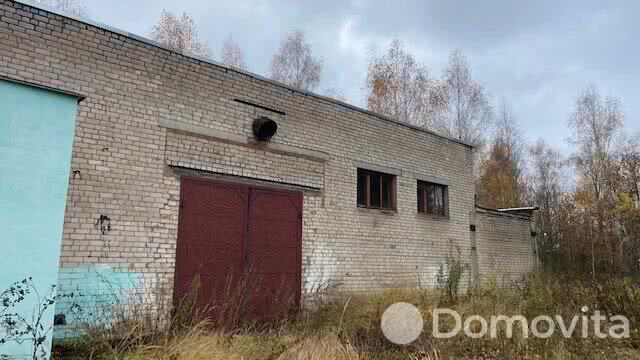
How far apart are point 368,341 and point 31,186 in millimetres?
4392

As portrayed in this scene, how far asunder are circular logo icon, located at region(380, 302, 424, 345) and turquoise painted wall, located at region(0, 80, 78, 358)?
13.8 ft

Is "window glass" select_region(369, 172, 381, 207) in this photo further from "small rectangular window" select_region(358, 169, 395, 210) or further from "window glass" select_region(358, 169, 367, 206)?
"window glass" select_region(358, 169, 367, 206)

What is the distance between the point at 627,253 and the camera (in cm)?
2205

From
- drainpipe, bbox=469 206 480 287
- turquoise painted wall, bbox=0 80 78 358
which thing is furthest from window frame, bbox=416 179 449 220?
turquoise painted wall, bbox=0 80 78 358

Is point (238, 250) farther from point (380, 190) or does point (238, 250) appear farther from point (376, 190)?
point (380, 190)

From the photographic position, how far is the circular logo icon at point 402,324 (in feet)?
21.2

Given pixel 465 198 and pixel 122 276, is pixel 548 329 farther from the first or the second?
pixel 465 198

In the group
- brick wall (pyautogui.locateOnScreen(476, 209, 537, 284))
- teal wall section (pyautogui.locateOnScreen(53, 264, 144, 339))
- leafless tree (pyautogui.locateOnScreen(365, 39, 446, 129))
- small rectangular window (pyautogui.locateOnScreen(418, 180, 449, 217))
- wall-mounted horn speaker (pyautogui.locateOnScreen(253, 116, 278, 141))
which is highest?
leafless tree (pyautogui.locateOnScreen(365, 39, 446, 129))

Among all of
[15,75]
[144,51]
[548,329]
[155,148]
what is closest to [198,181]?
[155,148]

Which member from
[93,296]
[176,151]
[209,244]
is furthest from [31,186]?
[209,244]

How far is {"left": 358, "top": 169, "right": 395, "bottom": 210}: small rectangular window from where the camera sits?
36.1 ft

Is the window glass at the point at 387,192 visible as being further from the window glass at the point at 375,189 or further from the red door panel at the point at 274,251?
the red door panel at the point at 274,251

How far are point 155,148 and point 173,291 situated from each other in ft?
7.45

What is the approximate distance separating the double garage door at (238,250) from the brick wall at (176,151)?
253 mm
